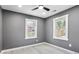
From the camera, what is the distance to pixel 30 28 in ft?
15.6

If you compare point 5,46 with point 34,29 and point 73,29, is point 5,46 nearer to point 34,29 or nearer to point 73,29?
point 34,29

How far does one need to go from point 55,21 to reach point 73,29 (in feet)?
5.39

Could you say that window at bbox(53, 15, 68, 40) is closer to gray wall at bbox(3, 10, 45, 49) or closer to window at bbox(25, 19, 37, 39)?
window at bbox(25, 19, 37, 39)

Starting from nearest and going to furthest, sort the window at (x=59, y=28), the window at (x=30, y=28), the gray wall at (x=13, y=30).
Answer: the gray wall at (x=13, y=30), the window at (x=59, y=28), the window at (x=30, y=28)

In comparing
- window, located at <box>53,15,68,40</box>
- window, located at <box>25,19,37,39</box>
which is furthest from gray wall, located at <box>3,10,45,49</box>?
window, located at <box>53,15,68,40</box>

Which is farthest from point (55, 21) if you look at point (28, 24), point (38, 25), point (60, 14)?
point (28, 24)

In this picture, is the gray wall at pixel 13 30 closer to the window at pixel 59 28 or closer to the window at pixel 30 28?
the window at pixel 30 28

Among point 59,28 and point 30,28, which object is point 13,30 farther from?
point 59,28

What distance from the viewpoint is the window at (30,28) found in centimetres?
452

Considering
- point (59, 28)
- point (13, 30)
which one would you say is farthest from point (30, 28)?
point (59, 28)

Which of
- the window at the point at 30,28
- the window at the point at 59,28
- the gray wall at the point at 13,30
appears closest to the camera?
the gray wall at the point at 13,30

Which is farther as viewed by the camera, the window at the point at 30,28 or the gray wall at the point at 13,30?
the window at the point at 30,28

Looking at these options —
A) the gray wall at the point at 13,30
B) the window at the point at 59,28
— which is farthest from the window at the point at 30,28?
the window at the point at 59,28
